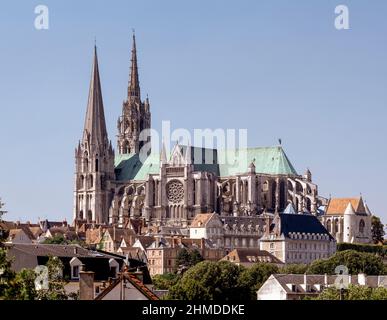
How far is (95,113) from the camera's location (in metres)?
161

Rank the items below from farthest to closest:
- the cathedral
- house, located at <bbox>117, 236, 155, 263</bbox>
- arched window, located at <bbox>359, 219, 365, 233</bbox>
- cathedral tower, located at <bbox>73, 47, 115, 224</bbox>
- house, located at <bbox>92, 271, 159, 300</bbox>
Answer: cathedral tower, located at <bbox>73, 47, 115, 224</bbox> < the cathedral < arched window, located at <bbox>359, 219, 365, 233</bbox> < house, located at <bbox>117, 236, 155, 263</bbox> < house, located at <bbox>92, 271, 159, 300</bbox>

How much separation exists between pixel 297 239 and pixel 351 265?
1244 inches

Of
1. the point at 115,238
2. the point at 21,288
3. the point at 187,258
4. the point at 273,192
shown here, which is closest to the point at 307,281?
the point at 21,288

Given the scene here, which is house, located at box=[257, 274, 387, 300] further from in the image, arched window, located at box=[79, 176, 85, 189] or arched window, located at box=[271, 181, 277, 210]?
arched window, located at box=[79, 176, 85, 189]

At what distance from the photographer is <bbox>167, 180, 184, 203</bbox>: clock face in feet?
496

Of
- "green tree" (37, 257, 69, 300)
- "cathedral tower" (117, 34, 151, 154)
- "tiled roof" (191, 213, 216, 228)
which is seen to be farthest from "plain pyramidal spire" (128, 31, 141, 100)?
"green tree" (37, 257, 69, 300)

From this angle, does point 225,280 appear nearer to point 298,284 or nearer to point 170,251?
point 298,284

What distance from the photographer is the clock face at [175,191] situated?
151 metres

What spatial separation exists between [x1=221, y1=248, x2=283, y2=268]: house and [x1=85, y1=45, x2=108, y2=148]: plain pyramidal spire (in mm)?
43853
